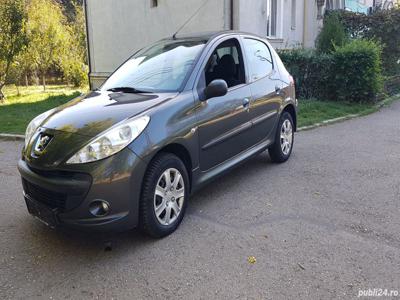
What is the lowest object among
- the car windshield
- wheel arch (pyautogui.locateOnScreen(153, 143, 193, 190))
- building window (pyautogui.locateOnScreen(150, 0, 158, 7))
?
wheel arch (pyautogui.locateOnScreen(153, 143, 193, 190))

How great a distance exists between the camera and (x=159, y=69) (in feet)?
14.2

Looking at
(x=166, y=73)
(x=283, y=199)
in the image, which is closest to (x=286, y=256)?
(x=283, y=199)

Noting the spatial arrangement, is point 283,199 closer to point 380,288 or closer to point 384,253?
point 384,253

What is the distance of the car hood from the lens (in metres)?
3.29

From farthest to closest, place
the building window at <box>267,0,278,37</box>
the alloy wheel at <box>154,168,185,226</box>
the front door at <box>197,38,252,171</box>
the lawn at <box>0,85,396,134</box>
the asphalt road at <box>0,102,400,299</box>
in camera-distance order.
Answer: the building window at <box>267,0,278,37</box>
the lawn at <box>0,85,396,134</box>
the front door at <box>197,38,252,171</box>
the alloy wheel at <box>154,168,185,226</box>
the asphalt road at <box>0,102,400,299</box>

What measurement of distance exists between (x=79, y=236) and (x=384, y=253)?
263 centimetres

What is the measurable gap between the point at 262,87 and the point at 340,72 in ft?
21.0

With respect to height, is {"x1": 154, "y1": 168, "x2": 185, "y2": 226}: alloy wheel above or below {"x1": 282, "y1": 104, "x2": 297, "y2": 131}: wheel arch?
below

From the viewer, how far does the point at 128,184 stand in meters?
3.13

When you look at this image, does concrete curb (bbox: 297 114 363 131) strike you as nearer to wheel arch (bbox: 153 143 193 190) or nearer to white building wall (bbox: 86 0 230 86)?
white building wall (bbox: 86 0 230 86)

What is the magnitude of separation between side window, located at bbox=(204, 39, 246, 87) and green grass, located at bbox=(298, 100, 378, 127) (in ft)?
13.0

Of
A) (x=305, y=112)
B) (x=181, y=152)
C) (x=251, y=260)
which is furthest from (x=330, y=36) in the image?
(x=251, y=260)

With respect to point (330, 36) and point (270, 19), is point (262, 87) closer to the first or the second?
point (270, 19)
